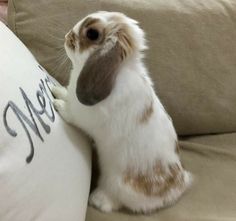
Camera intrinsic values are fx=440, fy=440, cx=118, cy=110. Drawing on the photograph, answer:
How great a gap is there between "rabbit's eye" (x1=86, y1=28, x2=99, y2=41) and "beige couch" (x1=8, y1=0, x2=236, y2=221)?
265 millimetres

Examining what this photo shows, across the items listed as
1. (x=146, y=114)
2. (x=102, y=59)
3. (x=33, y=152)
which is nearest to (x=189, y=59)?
(x=146, y=114)

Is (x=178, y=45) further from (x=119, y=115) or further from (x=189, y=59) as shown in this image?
(x=119, y=115)

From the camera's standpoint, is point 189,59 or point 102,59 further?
point 189,59

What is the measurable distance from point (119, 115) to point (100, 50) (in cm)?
17

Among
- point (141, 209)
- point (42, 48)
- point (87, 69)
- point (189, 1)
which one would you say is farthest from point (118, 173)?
point (189, 1)

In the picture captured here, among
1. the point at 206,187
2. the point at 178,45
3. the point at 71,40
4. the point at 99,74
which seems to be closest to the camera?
the point at 99,74

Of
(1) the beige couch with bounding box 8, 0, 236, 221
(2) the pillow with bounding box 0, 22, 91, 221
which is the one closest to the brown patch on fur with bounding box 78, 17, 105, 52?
(2) the pillow with bounding box 0, 22, 91, 221

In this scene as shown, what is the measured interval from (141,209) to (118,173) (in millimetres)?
108

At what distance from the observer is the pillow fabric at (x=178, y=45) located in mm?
1271

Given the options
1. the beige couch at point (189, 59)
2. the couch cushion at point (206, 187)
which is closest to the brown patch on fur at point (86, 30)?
the beige couch at point (189, 59)

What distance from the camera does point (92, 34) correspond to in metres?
1.01

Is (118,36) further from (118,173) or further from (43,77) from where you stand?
(118,173)

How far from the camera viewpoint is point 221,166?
50.8 inches

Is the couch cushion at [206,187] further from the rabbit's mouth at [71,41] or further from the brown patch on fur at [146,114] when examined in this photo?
the rabbit's mouth at [71,41]
